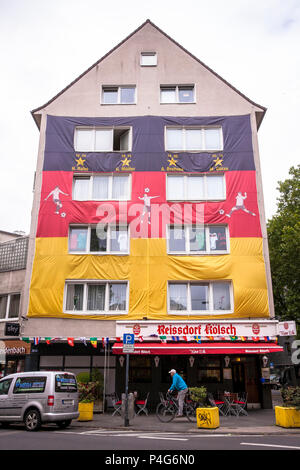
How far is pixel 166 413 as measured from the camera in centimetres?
1662

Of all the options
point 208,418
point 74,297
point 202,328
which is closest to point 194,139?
point 202,328

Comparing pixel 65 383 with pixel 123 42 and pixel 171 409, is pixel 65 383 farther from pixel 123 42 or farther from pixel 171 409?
pixel 123 42

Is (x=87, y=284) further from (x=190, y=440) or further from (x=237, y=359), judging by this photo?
(x=190, y=440)

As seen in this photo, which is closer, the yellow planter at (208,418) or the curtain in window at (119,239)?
the yellow planter at (208,418)

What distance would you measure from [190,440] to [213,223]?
13.5 m

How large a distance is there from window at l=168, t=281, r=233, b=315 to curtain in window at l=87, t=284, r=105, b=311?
140 inches

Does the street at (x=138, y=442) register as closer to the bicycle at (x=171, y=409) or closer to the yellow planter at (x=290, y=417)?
the yellow planter at (x=290, y=417)

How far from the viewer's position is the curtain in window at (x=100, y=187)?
77.4 feet

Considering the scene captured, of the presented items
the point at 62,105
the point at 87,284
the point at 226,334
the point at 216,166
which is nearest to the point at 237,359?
the point at 226,334

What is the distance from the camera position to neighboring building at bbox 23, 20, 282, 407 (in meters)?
20.8

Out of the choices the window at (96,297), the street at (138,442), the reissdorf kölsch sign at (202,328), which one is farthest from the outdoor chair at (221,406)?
the window at (96,297)

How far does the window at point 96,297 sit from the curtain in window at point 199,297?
354 cm

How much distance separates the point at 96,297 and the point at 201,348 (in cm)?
630

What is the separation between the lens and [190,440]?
35.5 ft
